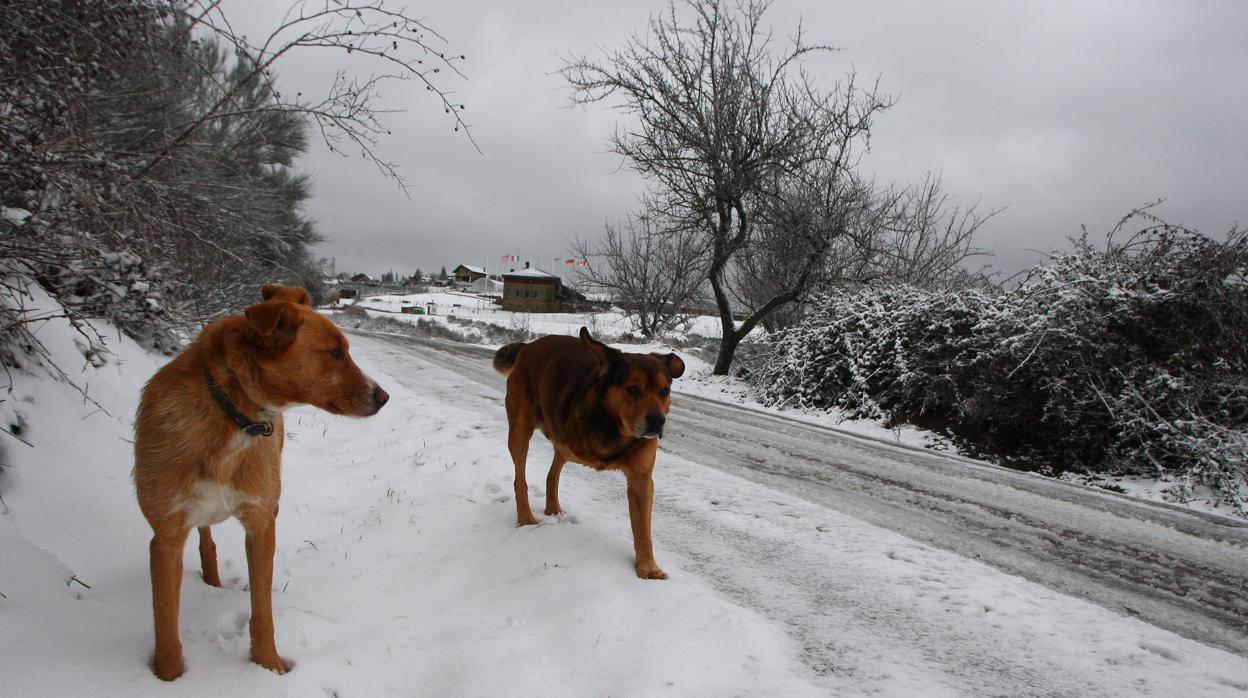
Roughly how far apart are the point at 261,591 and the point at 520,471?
1.78m

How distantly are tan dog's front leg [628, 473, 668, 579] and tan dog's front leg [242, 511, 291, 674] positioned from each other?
5.62ft

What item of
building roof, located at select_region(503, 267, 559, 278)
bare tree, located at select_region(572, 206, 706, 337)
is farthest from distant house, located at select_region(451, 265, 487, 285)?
bare tree, located at select_region(572, 206, 706, 337)

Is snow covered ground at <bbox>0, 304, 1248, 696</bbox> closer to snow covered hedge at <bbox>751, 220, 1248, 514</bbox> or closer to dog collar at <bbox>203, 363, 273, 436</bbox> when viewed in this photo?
dog collar at <bbox>203, 363, 273, 436</bbox>

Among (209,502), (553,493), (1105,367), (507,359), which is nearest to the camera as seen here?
(209,502)

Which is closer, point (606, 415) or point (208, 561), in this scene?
point (208, 561)

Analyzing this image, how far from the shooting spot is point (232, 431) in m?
2.58

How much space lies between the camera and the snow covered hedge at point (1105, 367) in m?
7.03

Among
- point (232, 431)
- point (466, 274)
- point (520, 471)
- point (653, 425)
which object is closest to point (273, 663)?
point (232, 431)

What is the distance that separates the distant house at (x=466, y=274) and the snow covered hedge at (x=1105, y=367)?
5332 inches

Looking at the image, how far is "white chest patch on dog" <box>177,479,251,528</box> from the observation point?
2459 mm

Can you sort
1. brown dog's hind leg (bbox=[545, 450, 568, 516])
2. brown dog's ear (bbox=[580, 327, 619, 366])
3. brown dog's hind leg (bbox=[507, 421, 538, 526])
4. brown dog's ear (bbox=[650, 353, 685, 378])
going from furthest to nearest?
1. brown dog's hind leg (bbox=[545, 450, 568, 516])
2. brown dog's hind leg (bbox=[507, 421, 538, 526])
3. brown dog's ear (bbox=[650, 353, 685, 378])
4. brown dog's ear (bbox=[580, 327, 619, 366])

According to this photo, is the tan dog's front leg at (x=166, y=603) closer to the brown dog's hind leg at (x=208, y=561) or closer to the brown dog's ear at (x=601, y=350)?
the brown dog's hind leg at (x=208, y=561)

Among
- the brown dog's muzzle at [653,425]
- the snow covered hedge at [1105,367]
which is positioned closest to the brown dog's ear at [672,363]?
the brown dog's muzzle at [653,425]

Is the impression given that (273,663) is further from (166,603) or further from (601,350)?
(601,350)
